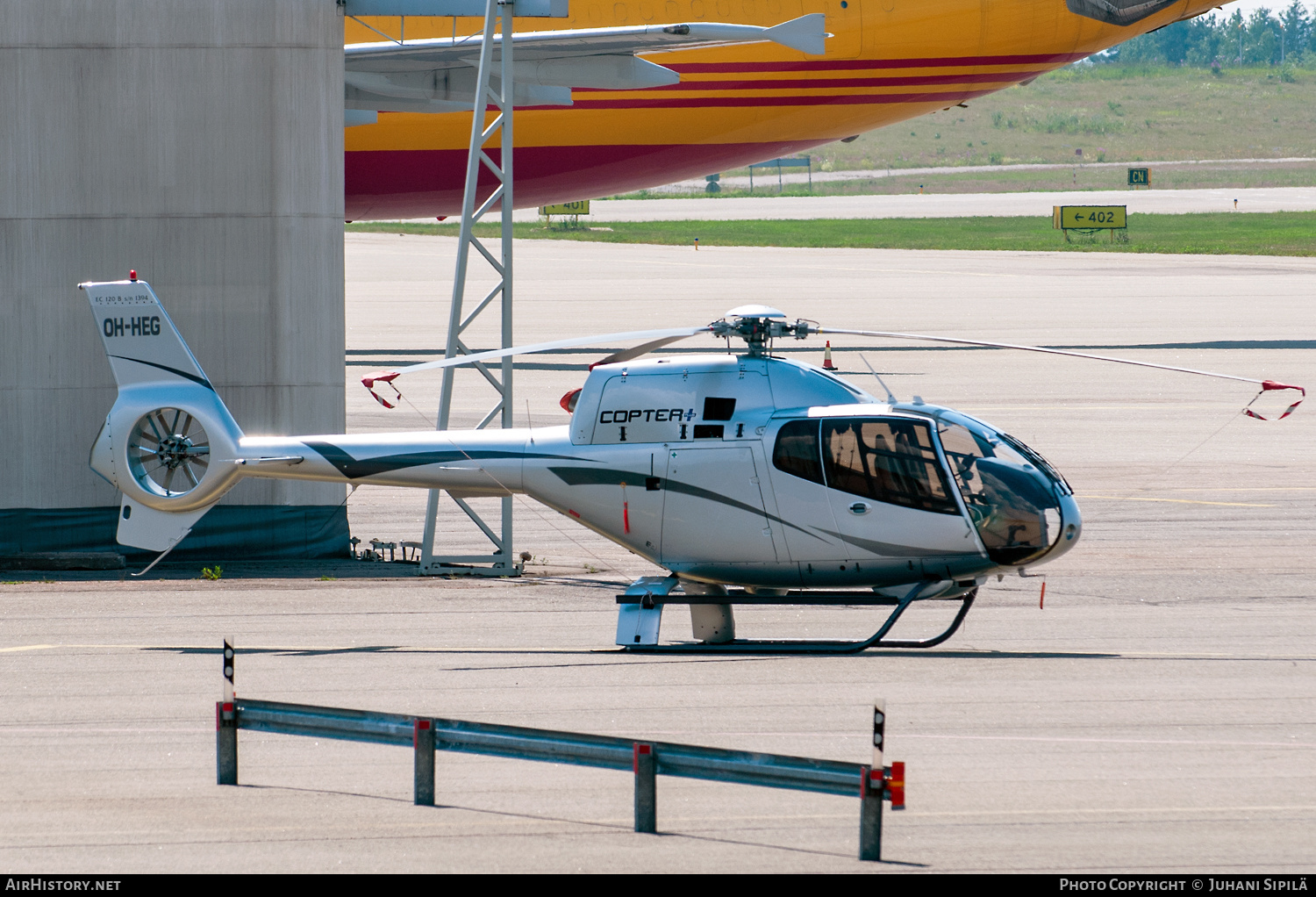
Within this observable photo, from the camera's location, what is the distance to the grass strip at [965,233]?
7206cm

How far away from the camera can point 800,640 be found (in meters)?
15.7

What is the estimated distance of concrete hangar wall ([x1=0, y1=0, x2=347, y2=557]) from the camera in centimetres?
2016

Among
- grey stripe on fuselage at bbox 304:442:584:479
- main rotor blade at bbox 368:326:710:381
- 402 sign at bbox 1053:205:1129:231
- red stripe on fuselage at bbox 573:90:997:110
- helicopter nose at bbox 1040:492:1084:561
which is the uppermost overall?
402 sign at bbox 1053:205:1129:231

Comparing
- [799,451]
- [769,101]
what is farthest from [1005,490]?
[769,101]

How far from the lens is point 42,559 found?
19891 mm

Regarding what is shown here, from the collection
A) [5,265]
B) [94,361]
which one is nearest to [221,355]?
[94,361]

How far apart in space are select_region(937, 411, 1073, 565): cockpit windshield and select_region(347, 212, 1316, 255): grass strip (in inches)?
2202

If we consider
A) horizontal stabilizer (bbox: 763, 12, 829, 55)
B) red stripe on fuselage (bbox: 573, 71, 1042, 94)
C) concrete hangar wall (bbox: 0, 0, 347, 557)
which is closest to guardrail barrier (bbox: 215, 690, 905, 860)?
concrete hangar wall (bbox: 0, 0, 347, 557)

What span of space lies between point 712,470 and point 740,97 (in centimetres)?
2001

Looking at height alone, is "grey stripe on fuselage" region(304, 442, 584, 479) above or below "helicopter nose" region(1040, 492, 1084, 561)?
above

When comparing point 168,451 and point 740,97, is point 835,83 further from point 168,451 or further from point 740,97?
point 168,451

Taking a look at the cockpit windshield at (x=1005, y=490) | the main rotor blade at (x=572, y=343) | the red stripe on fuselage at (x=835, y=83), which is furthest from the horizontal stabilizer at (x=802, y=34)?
the red stripe on fuselage at (x=835, y=83)

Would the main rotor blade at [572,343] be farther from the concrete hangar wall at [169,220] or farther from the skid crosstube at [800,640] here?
the concrete hangar wall at [169,220]

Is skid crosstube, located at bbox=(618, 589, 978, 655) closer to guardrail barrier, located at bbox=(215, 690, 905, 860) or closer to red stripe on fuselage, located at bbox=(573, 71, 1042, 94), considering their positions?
guardrail barrier, located at bbox=(215, 690, 905, 860)
